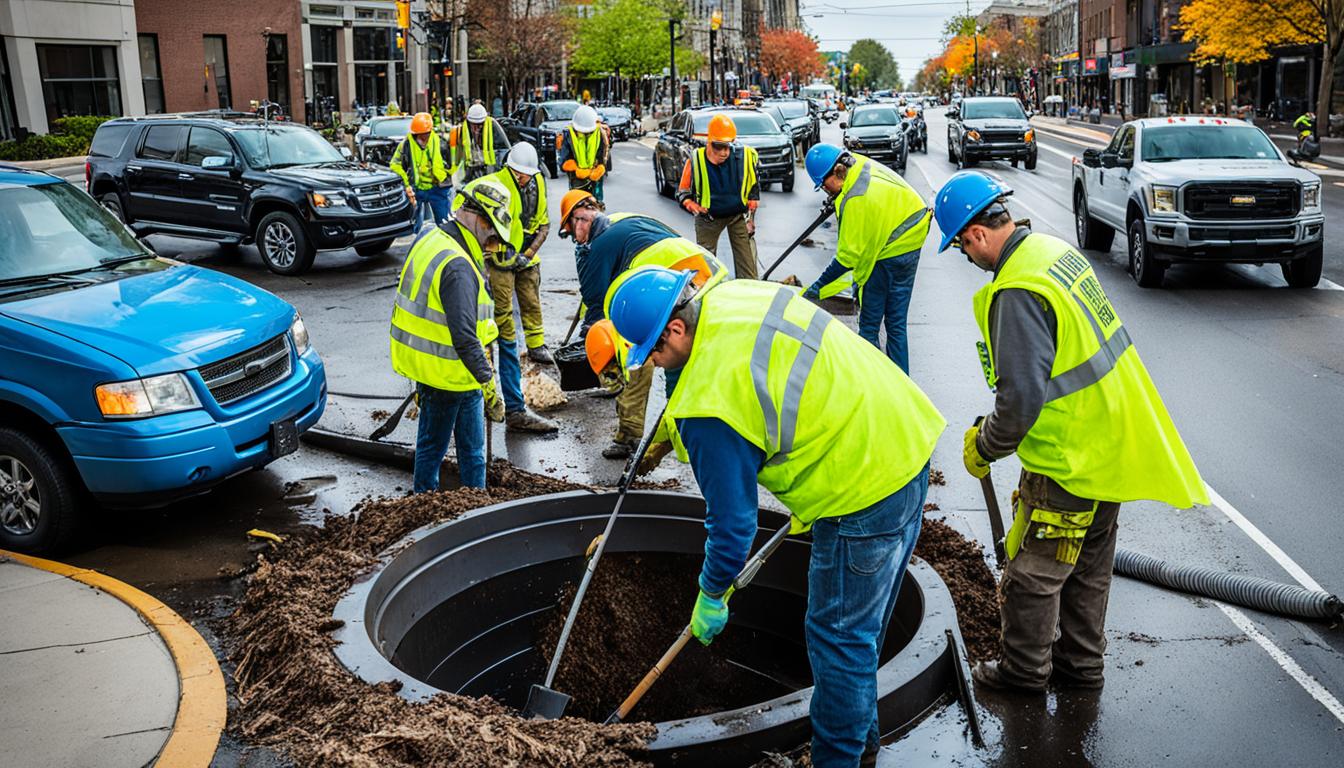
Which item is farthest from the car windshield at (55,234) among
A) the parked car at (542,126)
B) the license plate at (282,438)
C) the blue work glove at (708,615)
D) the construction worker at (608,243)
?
the parked car at (542,126)

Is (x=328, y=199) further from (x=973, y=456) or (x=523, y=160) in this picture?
(x=973, y=456)

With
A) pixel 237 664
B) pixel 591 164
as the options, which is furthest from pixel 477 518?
pixel 591 164

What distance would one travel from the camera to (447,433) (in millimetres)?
6902

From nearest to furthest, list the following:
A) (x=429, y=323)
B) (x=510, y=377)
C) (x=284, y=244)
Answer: (x=429, y=323) → (x=510, y=377) → (x=284, y=244)

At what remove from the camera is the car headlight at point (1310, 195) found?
13.4 meters

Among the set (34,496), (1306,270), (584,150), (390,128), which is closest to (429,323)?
(34,496)

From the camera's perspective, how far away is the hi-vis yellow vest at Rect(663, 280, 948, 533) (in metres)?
3.71

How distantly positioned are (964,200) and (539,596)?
9.64 ft

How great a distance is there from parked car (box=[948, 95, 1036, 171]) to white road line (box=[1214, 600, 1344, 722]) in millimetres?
26685

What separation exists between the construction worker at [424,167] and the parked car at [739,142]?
8.33 m

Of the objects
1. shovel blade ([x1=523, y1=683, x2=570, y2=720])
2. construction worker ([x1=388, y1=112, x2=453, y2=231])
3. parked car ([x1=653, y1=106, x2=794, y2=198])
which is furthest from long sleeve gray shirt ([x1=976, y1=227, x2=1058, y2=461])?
parked car ([x1=653, y1=106, x2=794, y2=198])

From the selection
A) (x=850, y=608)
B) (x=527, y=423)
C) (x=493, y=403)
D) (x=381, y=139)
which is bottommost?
(x=527, y=423)

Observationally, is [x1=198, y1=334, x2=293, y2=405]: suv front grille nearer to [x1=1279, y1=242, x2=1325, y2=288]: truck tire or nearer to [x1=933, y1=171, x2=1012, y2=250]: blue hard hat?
[x1=933, y1=171, x2=1012, y2=250]: blue hard hat

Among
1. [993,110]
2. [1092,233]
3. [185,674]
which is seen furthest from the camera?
[993,110]
